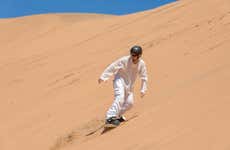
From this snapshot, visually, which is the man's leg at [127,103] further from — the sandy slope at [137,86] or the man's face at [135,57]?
the man's face at [135,57]

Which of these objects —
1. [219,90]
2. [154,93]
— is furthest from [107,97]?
[219,90]

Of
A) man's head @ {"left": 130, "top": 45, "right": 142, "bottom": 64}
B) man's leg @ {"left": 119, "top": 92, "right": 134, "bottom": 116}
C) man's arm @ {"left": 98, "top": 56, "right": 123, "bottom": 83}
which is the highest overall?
man's head @ {"left": 130, "top": 45, "right": 142, "bottom": 64}

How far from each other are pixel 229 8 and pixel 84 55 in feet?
12.9

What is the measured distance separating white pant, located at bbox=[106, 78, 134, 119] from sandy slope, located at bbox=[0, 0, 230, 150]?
0.68 feet

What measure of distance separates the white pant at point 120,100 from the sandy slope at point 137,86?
206 millimetres

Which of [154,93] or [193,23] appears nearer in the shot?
[154,93]

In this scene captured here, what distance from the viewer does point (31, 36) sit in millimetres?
24203

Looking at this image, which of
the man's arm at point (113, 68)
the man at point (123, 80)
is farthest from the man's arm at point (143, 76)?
the man's arm at point (113, 68)

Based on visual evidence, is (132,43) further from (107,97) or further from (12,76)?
(107,97)

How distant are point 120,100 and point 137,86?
276 cm

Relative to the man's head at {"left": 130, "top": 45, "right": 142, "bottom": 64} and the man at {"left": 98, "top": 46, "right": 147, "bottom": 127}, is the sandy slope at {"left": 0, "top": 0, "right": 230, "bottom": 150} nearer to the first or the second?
the man at {"left": 98, "top": 46, "right": 147, "bottom": 127}

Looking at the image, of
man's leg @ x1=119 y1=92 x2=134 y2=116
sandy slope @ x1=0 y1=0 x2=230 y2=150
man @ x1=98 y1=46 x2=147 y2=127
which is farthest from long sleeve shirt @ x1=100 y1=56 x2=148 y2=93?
sandy slope @ x1=0 y1=0 x2=230 y2=150

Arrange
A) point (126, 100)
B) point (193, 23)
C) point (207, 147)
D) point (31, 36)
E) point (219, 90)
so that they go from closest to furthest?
point (207, 147) → point (219, 90) → point (126, 100) → point (193, 23) → point (31, 36)

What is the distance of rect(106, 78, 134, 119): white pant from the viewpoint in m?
6.66
